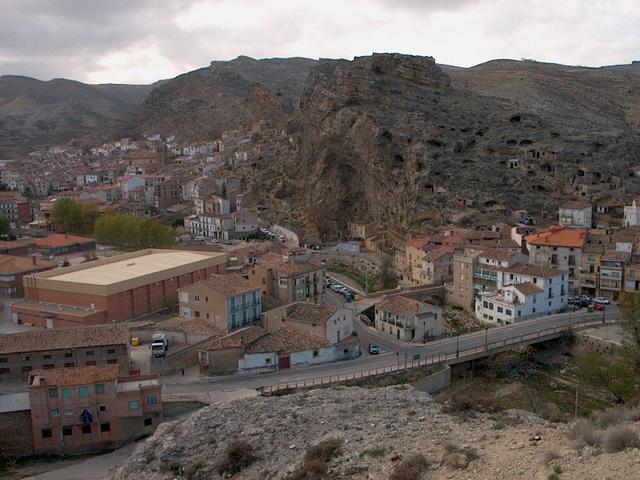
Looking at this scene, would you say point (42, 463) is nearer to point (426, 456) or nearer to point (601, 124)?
point (426, 456)

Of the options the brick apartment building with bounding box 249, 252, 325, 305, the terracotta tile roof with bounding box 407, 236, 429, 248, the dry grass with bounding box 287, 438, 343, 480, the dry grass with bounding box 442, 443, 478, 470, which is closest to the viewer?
the dry grass with bounding box 442, 443, 478, 470

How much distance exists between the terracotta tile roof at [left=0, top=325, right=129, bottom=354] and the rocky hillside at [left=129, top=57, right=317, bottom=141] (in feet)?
280

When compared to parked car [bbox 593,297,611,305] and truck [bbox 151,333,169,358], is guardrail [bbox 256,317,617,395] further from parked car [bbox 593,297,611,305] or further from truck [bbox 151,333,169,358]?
truck [bbox 151,333,169,358]

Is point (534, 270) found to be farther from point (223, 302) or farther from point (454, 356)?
point (223, 302)

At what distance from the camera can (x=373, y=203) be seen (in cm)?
6550

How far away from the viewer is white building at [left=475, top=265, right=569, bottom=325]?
37.2 metres

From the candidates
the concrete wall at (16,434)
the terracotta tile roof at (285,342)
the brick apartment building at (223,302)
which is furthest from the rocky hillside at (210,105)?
the concrete wall at (16,434)

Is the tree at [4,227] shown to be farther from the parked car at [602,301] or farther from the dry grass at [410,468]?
the dry grass at [410,468]

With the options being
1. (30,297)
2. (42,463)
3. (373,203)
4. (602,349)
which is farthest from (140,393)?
(373,203)

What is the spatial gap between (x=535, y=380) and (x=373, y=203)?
1417 inches

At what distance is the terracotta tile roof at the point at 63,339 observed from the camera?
94.2 feet

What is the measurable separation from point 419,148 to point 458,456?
1908 inches

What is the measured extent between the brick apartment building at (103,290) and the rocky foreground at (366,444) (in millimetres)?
16532

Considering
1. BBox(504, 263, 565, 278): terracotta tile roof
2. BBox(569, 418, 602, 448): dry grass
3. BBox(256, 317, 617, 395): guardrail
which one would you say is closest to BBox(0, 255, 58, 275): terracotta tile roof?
BBox(256, 317, 617, 395): guardrail
